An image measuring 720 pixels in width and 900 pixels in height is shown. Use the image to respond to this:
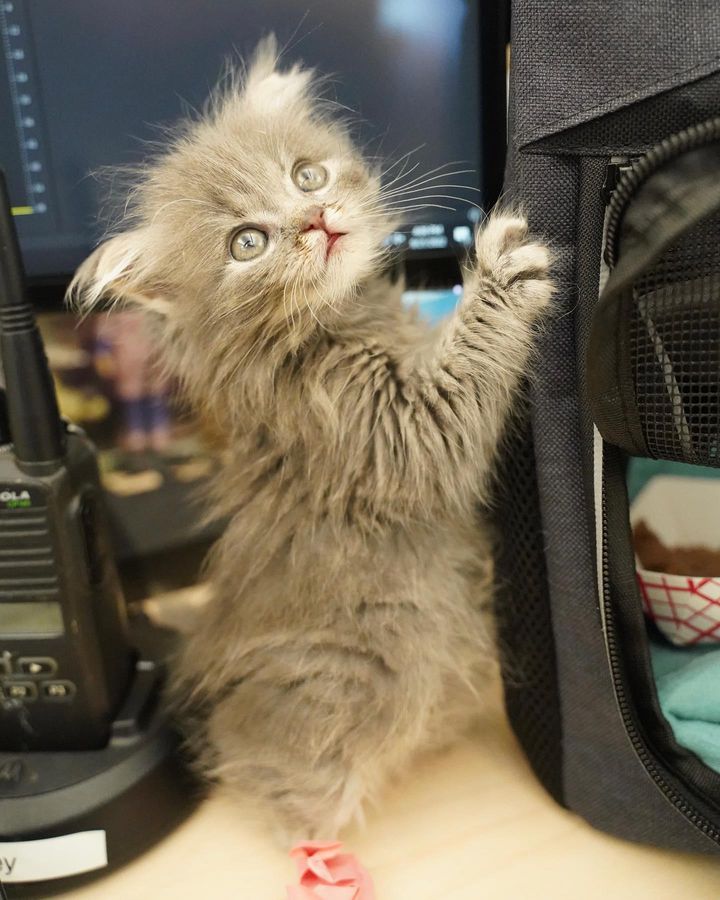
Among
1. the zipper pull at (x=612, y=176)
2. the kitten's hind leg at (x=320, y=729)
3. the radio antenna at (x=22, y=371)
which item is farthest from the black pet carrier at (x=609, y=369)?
the radio antenna at (x=22, y=371)

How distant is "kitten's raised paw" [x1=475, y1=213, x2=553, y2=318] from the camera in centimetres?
48

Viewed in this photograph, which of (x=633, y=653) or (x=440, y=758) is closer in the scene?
(x=633, y=653)

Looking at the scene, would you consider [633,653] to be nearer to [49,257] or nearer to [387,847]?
A: [387,847]

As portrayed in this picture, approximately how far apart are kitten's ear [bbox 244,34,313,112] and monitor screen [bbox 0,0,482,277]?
17mm

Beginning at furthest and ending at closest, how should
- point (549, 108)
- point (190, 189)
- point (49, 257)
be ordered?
point (49, 257), point (190, 189), point (549, 108)

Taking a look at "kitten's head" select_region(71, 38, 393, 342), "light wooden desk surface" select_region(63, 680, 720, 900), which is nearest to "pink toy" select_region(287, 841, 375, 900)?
"light wooden desk surface" select_region(63, 680, 720, 900)

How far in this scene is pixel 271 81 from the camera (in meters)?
0.61

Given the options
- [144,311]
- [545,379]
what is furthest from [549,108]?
[144,311]

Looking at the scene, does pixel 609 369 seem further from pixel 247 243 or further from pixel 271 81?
pixel 271 81

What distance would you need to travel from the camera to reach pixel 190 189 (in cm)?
55

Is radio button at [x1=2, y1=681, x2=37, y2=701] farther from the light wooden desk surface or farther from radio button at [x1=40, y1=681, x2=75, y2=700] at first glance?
the light wooden desk surface

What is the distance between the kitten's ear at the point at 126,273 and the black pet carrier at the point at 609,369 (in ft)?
0.89

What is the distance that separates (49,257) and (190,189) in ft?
0.63

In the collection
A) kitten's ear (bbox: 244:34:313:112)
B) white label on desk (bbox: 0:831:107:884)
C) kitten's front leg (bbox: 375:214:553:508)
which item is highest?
kitten's ear (bbox: 244:34:313:112)
